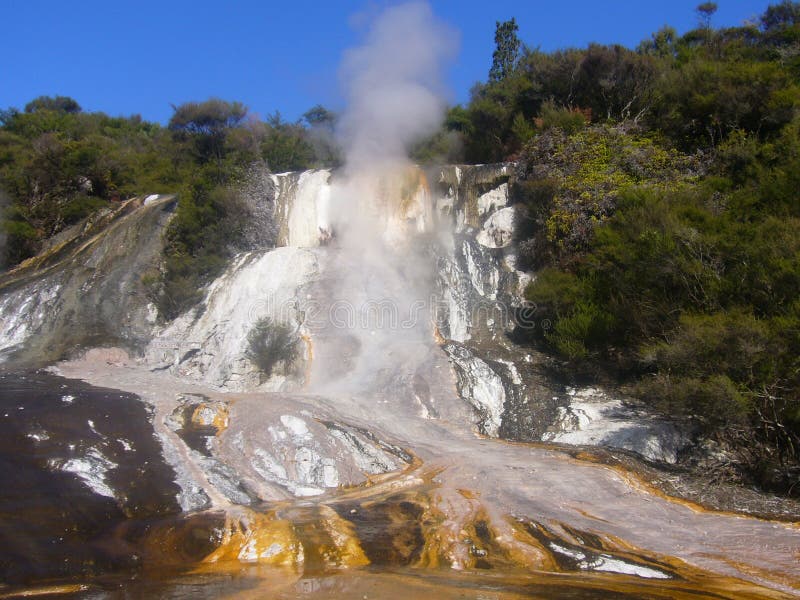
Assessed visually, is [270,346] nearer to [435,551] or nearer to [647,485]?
[647,485]

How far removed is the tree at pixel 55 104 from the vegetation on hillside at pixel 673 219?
33.1 m

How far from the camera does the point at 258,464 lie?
9898 mm

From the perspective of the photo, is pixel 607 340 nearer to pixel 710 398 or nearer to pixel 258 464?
pixel 710 398

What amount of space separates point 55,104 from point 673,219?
4734 centimetres

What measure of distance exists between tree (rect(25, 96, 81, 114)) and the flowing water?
29.9 m

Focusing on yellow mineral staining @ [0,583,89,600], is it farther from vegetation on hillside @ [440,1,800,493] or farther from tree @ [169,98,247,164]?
tree @ [169,98,247,164]

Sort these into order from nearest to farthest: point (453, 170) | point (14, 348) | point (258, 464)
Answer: point (258, 464)
point (14, 348)
point (453, 170)

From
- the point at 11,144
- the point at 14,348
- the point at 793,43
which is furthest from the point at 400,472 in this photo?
the point at 11,144

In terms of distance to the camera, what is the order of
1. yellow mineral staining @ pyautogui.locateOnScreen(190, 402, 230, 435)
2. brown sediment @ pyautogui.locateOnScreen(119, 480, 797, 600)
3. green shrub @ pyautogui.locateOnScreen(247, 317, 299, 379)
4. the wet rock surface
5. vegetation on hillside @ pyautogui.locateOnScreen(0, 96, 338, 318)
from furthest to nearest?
vegetation on hillside @ pyautogui.locateOnScreen(0, 96, 338, 318)
green shrub @ pyautogui.locateOnScreen(247, 317, 299, 379)
yellow mineral staining @ pyautogui.locateOnScreen(190, 402, 230, 435)
the wet rock surface
brown sediment @ pyautogui.locateOnScreen(119, 480, 797, 600)

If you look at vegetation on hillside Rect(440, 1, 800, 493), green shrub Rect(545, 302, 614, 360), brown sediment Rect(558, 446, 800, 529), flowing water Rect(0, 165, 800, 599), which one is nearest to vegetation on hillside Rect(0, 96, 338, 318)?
flowing water Rect(0, 165, 800, 599)

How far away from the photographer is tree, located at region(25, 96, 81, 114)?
46.2m

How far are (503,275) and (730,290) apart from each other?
8.14 m

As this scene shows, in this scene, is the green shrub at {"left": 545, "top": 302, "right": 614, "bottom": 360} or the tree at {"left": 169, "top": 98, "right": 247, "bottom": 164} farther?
the tree at {"left": 169, "top": 98, "right": 247, "bottom": 164}

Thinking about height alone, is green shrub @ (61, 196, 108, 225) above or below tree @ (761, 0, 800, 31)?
below
